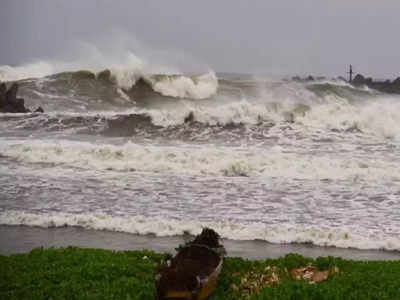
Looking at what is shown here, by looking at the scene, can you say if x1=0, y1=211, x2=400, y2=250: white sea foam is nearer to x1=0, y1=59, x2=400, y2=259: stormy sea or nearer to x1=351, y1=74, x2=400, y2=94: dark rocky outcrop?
Result: x1=0, y1=59, x2=400, y2=259: stormy sea

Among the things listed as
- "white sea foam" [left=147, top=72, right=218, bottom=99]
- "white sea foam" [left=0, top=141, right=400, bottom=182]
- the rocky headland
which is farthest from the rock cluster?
the rocky headland

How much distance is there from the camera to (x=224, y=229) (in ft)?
34.7

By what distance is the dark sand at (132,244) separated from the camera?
939 centimetres

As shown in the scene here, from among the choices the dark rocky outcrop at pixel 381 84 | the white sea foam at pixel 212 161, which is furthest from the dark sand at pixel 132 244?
the dark rocky outcrop at pixel 381 84

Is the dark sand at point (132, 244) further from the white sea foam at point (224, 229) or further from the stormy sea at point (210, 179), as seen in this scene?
the white sea foam at point (224, 229)

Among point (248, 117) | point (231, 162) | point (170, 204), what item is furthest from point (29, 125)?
point (170, 204)

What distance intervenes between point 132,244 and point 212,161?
25.7 ft

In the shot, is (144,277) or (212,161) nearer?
(144,277)

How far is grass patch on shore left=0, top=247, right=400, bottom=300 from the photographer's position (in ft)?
21.5

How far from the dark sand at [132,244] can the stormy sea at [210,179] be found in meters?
0.04

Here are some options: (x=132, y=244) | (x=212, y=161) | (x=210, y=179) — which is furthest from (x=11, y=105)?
(x=132, y=244)

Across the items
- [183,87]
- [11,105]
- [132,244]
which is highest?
[183,87]

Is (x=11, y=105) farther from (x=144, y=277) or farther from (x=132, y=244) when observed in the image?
(x=144, y=277)

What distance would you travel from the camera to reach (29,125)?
1030 inches
